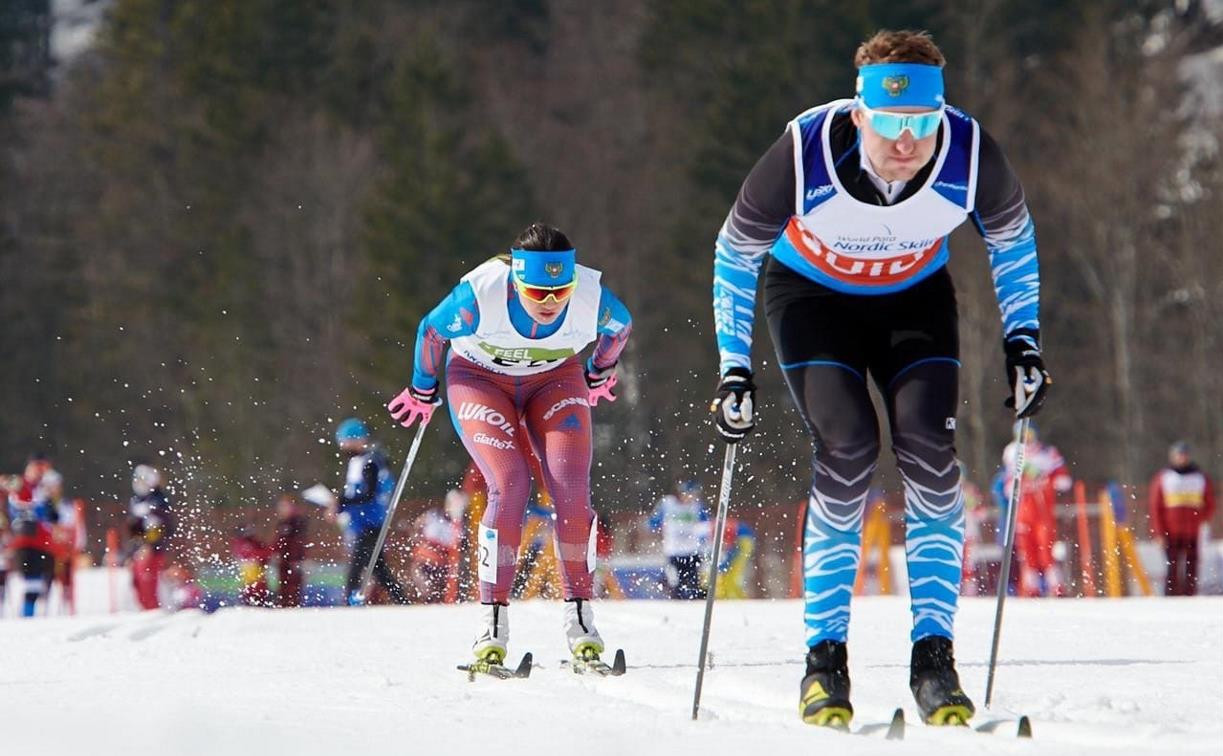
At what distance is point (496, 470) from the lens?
22.9ft

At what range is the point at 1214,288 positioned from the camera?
35.2m

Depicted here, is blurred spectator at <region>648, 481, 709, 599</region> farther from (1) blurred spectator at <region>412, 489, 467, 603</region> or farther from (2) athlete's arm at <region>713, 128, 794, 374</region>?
(2) athlete's arm at <region>713, 128, 794, 374</region>

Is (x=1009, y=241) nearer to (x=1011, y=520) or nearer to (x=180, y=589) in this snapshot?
(x=1011, y=520)

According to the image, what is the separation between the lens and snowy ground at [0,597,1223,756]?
439cm

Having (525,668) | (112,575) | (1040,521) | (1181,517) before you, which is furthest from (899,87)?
(112,575)

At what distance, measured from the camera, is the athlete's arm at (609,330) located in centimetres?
741

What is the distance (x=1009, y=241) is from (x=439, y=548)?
12703mm

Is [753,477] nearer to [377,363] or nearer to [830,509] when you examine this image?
[377,363]

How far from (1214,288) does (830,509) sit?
1257 inches

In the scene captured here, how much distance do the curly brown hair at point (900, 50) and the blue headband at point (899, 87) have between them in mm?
30

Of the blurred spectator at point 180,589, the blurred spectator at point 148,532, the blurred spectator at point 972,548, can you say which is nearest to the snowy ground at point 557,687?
the blurred spectator at point 148,532

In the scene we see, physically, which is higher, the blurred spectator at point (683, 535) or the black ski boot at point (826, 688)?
the blurred spectator at point (683, 535)

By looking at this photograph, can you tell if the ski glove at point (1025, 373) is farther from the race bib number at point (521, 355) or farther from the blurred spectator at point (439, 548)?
the blurred spectator at point (439, 548)

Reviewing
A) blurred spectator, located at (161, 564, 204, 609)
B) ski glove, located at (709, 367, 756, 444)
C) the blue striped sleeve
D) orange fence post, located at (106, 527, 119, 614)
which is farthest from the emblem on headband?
orange fence post, located at (106, 527, 119, 614)
